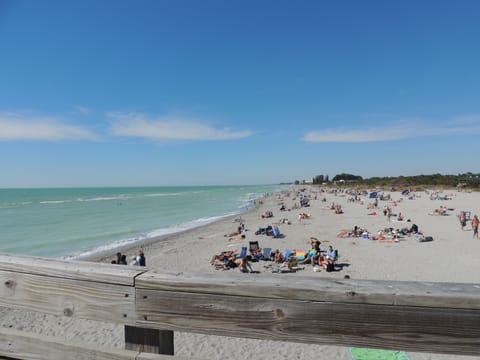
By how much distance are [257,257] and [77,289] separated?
1150 cm

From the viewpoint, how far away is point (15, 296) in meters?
1.30

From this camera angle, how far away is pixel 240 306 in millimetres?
1097

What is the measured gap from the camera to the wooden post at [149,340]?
1.17 metres

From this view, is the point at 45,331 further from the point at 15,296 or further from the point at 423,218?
the point at 423,218

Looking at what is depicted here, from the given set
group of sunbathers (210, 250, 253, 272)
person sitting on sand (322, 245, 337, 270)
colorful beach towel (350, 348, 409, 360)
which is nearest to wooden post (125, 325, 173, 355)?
colorful beach towel (350, 348, 409, 360)

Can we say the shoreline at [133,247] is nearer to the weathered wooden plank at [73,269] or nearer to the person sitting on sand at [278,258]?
the person sitting on sand at [278,258]

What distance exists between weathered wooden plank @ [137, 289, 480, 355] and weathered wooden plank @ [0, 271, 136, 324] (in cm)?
8

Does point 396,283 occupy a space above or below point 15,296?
above

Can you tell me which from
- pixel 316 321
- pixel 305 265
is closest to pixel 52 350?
pixel 316 321

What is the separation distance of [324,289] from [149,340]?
723 mm

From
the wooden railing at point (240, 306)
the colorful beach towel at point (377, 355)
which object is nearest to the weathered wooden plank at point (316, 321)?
the wooden railing at point (240, 306)

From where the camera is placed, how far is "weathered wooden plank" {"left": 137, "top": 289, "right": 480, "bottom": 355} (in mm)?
979

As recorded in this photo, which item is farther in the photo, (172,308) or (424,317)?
(172,308)

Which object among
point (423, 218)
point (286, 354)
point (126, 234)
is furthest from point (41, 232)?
point (423, 218)
